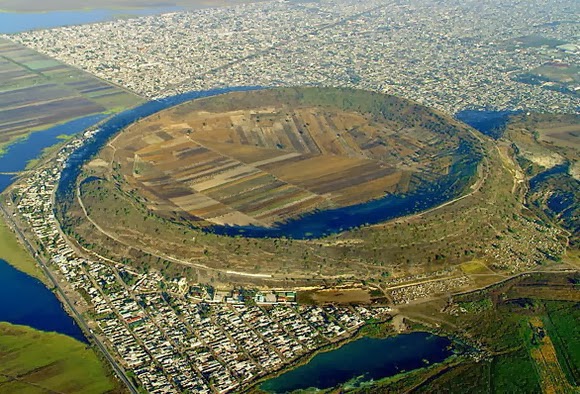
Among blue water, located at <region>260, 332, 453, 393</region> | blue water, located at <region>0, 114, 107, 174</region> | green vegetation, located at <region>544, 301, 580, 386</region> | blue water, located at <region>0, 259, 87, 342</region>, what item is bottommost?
green vegetation, located at <region>544, 301, 580, 386</region>

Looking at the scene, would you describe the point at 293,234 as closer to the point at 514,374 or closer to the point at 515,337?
the point at 515,337

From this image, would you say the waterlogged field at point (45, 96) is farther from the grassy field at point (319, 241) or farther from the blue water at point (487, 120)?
the blue water at point (487, 120)

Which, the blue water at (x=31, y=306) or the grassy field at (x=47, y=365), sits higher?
the blue water at (x=31, y=306)

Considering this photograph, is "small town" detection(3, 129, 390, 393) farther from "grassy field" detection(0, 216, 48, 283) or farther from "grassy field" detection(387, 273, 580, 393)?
"grassy field" detection(387, 273, 580, 393)

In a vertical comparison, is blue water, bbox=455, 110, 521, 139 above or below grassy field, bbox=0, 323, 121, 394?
below

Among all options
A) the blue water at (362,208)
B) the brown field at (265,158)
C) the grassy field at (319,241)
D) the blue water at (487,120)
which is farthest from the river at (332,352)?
the blue water at (487,120)

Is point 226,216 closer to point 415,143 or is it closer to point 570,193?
point 415,143

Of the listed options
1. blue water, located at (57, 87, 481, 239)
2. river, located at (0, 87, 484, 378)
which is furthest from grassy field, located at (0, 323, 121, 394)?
blue water, located at (57, 87, 481, 239)
